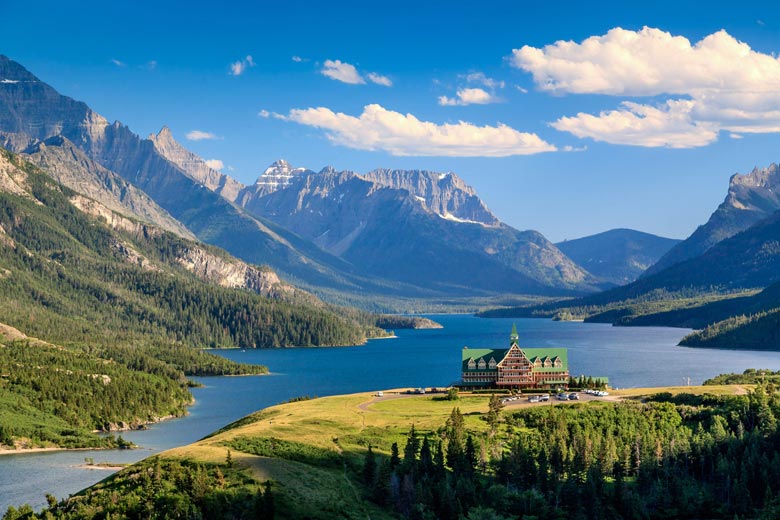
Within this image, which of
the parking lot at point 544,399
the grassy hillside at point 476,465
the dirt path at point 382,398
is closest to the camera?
the grassy hillside at point 476,465

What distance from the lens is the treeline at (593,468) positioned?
5049 inches

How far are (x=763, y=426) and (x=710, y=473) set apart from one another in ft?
60.1

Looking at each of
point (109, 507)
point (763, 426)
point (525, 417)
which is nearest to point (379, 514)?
point (109, 507)

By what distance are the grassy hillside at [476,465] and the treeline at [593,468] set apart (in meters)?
0.23

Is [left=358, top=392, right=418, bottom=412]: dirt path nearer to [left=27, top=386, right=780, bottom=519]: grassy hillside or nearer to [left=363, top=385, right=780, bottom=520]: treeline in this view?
[left=27, top=386, right=780, bottom=519]: grassy hillside

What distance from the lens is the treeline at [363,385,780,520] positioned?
128250mm

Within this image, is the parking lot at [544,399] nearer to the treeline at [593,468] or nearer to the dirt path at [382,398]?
the treeline at [593,468]

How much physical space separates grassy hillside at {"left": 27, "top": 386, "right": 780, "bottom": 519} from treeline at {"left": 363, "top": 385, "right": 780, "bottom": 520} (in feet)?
0.76

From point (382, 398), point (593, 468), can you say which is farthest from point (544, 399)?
point (593, 468)

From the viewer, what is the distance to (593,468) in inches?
5487

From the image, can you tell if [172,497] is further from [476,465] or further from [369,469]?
[476,465]

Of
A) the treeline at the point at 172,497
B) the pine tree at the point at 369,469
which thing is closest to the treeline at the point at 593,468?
the pine tree at the point at 369,469

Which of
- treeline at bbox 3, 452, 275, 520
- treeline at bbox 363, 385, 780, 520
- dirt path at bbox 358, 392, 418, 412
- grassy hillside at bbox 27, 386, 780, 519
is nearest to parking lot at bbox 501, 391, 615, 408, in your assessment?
grassy hillside at bbox 27, 386, 780, 519

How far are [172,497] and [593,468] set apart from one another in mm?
59957
